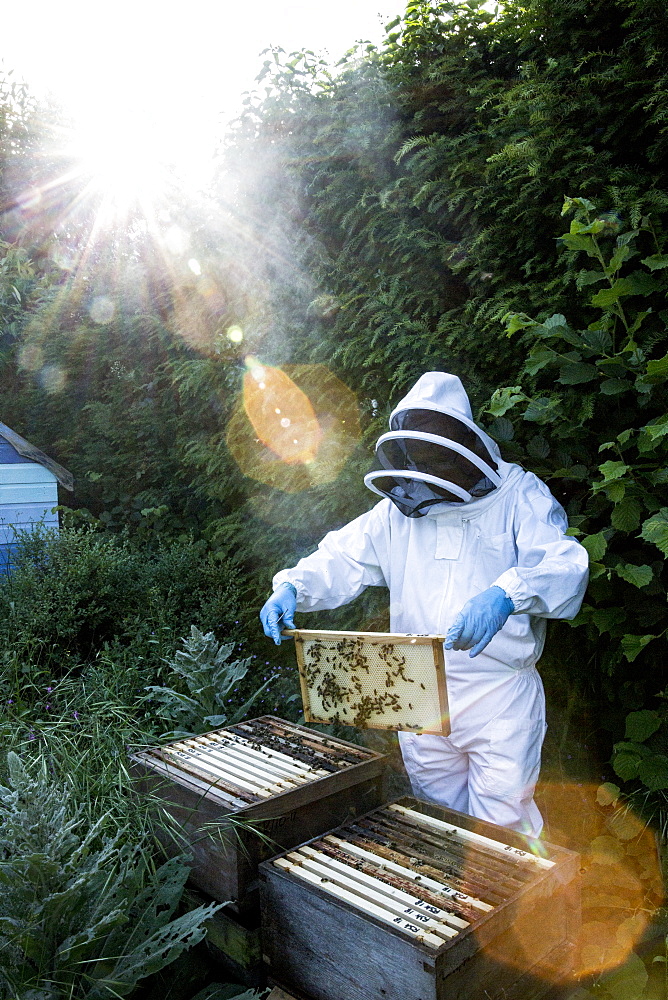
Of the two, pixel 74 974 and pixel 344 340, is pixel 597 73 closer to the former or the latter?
pixel 344 340

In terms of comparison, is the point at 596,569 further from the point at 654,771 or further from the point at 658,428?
the point at 654,771

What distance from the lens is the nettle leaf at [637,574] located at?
2600mm

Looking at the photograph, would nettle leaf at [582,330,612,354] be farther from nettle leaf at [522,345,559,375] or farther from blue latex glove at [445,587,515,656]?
blue latex glove at [445,587,515,656]

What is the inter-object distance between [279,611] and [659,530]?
1.53 metres

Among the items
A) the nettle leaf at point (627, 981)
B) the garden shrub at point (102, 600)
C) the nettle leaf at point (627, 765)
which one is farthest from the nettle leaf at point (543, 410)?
the garden shrub at point (102, 600)

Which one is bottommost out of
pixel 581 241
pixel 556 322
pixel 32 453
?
pixel 556 322

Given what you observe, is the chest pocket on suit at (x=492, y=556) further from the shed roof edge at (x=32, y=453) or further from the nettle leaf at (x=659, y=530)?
the shed roof edge at (x=32, y=453)

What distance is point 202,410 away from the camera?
6.10m

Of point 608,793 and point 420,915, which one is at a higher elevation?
point 420,915

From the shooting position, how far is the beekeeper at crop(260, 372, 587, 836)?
2.71 m

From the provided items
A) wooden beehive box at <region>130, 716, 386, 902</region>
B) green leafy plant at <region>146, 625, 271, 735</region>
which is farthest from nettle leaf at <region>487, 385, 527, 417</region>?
green leafy plant at <region>146, 625, 271, 735</region>

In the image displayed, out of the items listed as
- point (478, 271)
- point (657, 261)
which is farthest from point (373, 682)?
point (478, 271)

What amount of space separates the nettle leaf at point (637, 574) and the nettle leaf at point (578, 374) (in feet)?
2.51

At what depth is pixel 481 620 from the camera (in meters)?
2.47
